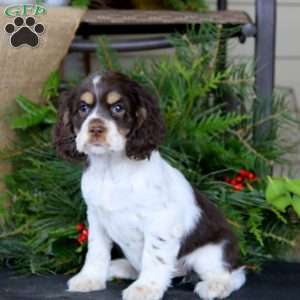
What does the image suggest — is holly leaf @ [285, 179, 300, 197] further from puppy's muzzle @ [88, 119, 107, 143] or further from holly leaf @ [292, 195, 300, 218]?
puppy's muzzle @ [88, 119, 107, 143]

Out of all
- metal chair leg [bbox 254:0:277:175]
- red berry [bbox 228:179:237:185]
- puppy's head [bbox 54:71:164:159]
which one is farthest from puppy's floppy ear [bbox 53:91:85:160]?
metal chair leg [bbox 254:0:277:175]

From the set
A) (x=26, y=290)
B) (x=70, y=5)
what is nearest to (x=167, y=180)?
(x=26, y=290)

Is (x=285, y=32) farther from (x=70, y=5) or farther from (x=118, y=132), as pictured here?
(x=118, y=132)

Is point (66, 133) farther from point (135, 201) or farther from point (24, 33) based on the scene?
point (24, 33)

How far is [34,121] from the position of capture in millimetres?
4105

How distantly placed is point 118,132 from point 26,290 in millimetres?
959

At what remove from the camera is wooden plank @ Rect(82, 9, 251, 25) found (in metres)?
4.13

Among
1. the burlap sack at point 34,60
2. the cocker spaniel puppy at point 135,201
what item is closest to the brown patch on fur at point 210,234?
the cocker spaniel puppy at point 135,201

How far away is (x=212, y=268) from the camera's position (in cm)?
358

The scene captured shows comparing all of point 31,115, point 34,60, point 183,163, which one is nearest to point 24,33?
point 34,60

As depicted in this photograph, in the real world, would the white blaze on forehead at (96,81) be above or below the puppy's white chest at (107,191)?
above

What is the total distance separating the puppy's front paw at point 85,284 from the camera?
353cm

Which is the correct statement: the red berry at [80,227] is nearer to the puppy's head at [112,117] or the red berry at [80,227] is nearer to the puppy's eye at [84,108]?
the puppy's head at [112,117]

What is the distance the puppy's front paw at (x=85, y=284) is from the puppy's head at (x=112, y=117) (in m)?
0.61
